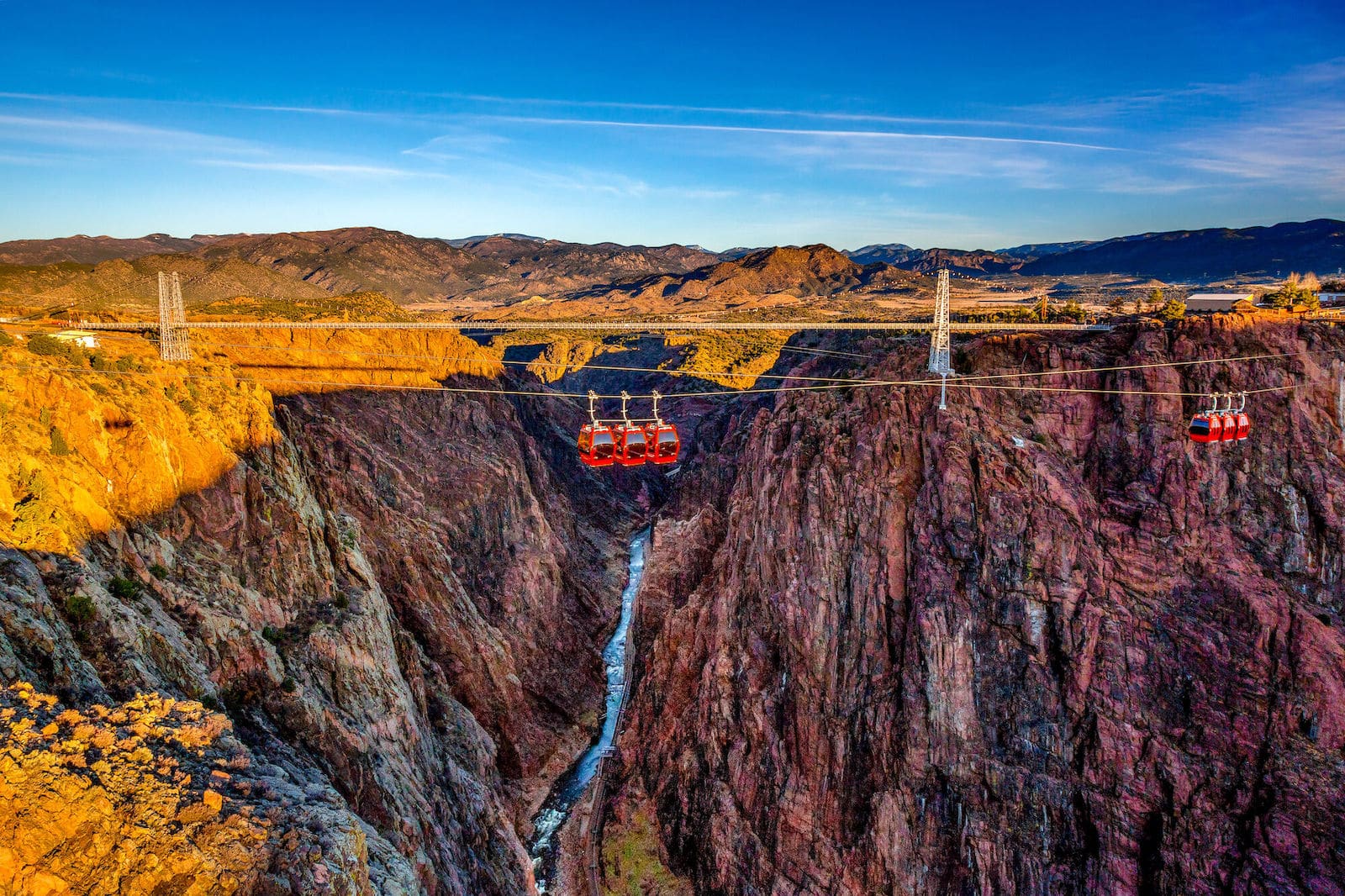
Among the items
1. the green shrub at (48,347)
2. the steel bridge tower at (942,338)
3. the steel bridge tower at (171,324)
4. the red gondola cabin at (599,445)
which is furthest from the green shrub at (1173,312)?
the green shrub at (48,347)

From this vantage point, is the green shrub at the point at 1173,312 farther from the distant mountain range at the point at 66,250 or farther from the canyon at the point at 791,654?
the distant mountain range at the point at 66,250

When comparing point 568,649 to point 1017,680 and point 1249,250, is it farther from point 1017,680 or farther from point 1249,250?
point 1249,250

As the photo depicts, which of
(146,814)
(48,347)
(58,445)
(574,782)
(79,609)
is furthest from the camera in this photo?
(574,782)

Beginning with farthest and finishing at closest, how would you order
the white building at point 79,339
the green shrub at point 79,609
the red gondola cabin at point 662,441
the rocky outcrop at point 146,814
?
1. the white building at point 79,339
2. the red gondola cabin at point 662,441
3. the green shrub at point 79,609
4. the rocky outcrop at point 146,814

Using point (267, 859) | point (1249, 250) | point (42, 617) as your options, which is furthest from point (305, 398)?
point (1249, 250)

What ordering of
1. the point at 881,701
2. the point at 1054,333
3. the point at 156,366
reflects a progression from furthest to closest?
1. the point at 1054,333
2. the point at 881,701
3. the point at 156,366

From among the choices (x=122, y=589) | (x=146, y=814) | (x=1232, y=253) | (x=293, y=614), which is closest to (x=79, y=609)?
(x=122, y=589)

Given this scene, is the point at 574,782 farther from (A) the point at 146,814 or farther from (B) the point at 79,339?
(A) the point at 146,814
